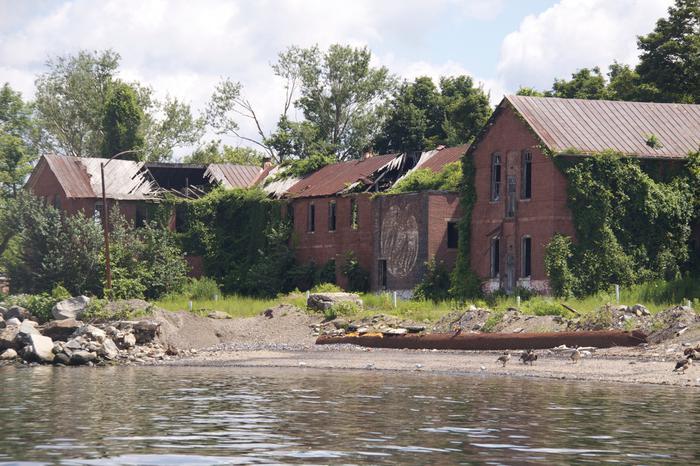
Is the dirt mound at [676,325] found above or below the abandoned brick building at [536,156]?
below

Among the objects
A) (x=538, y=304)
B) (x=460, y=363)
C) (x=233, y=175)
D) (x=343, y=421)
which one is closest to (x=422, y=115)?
(x=233, y=175)

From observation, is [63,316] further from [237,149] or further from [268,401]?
[237,149]

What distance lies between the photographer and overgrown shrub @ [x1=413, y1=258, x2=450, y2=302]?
58406 millimetres

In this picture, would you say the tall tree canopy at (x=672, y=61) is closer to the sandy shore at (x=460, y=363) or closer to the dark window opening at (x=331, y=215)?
the dark window opening at (x=331, y=215)

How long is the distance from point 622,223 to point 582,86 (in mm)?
26865

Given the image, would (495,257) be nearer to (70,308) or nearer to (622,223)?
(622,223)

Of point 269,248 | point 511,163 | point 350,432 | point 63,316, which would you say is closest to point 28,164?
point 269,248

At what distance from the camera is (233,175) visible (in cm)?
8081

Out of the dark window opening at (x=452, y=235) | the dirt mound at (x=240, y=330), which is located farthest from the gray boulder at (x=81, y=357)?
the dark window opening at (x=452, y=235)

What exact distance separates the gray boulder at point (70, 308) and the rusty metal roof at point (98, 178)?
21936 mm

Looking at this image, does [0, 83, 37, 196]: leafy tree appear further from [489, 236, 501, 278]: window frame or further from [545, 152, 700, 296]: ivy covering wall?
[545, 152, 700, 296]: ivy covering wall

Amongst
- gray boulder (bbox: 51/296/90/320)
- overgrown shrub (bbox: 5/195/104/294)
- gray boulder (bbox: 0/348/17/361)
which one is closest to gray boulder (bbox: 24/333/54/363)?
gray boulder (bbox: 0/348/17/361)

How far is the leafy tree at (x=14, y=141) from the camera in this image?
9238 centimetres

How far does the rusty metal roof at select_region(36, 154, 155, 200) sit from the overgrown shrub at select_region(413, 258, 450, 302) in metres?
23.8
